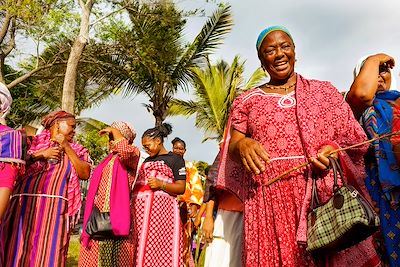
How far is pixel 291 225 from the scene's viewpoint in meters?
2.53

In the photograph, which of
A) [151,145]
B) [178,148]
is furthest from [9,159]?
[178,148]

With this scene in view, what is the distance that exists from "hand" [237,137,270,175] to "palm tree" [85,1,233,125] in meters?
11.8

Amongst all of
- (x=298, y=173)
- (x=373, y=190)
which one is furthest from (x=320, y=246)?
(x=373, y=190)

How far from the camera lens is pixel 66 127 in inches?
178

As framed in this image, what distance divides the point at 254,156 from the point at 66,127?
249 cm

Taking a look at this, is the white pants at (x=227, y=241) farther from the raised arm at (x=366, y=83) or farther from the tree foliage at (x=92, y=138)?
the tree foliage at (x=92, y=138)

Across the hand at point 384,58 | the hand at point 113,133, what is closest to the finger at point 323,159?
the hand at point 384,58

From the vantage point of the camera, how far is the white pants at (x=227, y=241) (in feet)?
10.3

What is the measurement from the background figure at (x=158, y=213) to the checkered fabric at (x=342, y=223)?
3192mm

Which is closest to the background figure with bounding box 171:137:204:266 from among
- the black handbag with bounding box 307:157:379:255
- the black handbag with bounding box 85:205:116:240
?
the black handbag with bounding box 85:205:116:240

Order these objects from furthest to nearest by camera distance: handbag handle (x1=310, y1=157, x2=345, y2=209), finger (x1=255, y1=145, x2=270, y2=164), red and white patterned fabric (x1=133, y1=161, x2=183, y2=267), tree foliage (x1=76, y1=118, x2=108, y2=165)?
tree foliage (x1=76, y1=118, x2=108, y2=165)
red and white patterned fabric (x1=133, y1=161, x2=183, y2=267)
finger (x1=255, y1=145, x2=270, y2=164)
handbag handle (x1=310, y1=157, x2=345, y2=209)

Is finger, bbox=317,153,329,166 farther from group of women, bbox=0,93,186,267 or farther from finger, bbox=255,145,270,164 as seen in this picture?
group of women, bbox=0,93,186,267

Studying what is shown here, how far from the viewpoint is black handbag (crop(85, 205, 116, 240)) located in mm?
4828

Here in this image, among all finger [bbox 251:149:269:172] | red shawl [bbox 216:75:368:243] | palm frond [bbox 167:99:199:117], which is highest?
palm frond [bbox 167:99:199:117]
